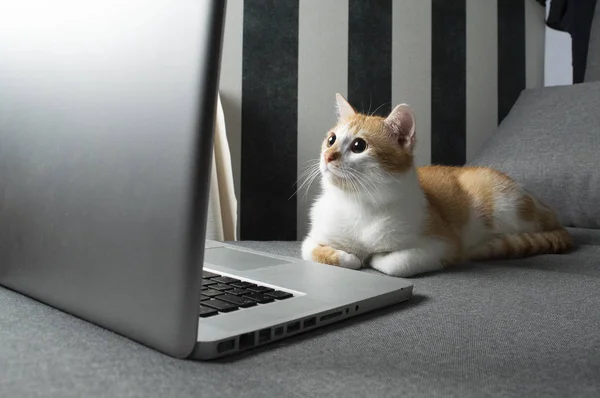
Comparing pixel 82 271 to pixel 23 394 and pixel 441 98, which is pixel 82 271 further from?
pixel 441 98

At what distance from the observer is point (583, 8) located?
2010 mm

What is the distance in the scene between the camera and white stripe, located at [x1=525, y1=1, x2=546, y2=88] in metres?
2.28

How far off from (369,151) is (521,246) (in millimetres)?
443

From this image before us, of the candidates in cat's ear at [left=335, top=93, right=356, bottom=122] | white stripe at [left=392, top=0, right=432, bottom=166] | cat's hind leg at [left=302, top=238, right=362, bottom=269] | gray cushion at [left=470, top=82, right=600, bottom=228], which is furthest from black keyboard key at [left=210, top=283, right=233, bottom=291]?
white stripe at [left=392, top=0, right=432, bottom=166]

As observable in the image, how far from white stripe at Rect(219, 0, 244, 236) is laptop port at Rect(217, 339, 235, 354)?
140cm

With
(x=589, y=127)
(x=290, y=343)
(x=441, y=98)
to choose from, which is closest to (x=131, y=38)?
(x=290, y=343)

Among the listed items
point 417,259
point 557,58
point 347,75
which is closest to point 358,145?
point 417,259

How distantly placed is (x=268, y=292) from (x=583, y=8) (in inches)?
79.3

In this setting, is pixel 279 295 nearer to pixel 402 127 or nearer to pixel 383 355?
pixel 383 355

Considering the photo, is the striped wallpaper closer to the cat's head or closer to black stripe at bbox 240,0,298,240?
black stripe at bbox 240,0,298,240

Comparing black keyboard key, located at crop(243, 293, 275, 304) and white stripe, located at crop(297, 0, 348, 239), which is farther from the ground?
white stripe, located at crop(297, 0, 348, 239)

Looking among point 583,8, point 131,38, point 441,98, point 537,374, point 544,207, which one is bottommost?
point 537,374

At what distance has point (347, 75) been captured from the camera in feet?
6.45

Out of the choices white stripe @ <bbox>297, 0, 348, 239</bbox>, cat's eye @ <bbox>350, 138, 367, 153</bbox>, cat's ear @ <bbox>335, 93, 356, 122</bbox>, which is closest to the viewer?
cat's eye @ <bbox>350, 138, 367, 153</bbox>
